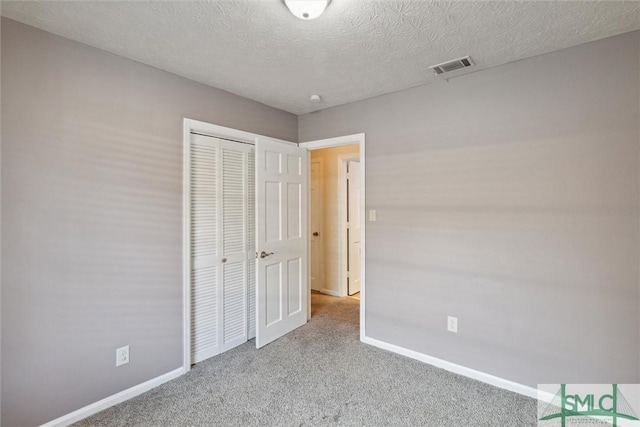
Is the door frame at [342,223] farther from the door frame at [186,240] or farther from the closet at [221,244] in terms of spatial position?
the door frame at [186,240]

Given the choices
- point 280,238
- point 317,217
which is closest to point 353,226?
point 317,217

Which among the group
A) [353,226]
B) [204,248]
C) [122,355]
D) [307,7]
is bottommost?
[122,355]

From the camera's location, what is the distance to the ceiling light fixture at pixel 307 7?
4.72 feet

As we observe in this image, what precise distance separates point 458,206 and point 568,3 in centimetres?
138

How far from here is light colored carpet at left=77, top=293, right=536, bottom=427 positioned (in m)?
1.87

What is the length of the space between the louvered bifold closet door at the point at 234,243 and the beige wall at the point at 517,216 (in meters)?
1.27

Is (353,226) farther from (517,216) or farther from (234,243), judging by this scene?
(517,216)

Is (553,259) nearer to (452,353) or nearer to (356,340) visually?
(452,353)

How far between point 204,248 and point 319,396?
5.01 ft

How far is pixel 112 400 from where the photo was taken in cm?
201

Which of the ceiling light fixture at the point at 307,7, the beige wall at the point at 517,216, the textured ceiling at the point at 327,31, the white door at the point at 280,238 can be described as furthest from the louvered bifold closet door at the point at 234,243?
the ceiling light fixture at the point at 307,7

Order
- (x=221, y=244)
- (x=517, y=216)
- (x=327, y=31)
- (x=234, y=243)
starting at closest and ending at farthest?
(x=327, y=31), (x=517, y=216), (x=221, y=244), (x=234, y=243)

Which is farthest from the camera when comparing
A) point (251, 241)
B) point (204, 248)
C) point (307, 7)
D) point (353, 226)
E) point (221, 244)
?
point (353, 226)

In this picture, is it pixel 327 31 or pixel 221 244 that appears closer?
pixel 327 31
